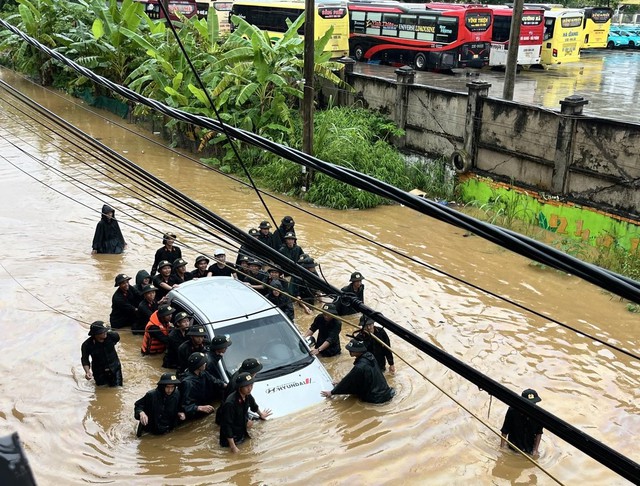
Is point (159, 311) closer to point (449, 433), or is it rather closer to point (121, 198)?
point (449, 433)

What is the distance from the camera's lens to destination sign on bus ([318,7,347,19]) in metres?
29.6

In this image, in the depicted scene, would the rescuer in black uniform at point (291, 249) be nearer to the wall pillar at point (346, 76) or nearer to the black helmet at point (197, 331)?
the black helmet at point (197, 331)

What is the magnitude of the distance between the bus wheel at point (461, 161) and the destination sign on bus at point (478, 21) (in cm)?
1263

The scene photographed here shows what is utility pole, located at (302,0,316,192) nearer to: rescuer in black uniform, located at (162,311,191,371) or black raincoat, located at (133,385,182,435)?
rescuer in black uniform, located at (162,311,191,371)

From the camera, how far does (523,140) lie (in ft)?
53.0

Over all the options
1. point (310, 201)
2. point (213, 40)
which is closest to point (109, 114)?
point (213, 40)

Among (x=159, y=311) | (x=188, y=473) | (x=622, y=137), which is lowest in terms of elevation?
(x=188, y=473)

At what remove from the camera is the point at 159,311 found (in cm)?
945

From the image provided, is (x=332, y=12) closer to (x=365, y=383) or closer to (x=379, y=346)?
(x=379, y=346)

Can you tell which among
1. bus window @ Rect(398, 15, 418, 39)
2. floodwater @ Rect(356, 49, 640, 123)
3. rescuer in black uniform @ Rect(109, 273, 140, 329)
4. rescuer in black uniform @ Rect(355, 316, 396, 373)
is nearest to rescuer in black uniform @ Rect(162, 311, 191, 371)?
rescuer in black uniform @ Rect(109, 273, 140, 329)

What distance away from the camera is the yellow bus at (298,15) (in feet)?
97.3

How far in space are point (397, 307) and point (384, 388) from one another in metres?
3.32

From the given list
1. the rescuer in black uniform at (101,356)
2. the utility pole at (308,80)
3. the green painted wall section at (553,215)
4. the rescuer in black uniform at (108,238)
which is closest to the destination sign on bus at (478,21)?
the green painted wall section at (553,215)

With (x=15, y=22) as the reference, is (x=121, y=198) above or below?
below
